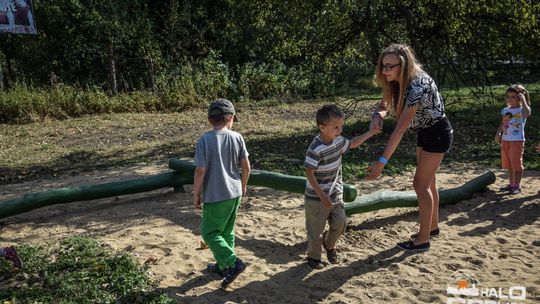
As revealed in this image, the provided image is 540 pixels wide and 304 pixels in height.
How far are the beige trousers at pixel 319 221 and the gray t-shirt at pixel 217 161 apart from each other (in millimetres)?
596

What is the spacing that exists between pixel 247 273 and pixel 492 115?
9590mm

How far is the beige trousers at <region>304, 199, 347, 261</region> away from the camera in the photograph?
154 inches

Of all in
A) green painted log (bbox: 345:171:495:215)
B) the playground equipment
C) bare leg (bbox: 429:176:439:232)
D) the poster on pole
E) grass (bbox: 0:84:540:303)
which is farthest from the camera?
the poster on pole

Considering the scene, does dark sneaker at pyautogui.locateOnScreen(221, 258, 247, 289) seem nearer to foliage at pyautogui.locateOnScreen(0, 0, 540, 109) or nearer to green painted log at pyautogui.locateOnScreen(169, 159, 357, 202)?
green painted log at pyautogui.locateOnScreen(169, 159, 357, 202)

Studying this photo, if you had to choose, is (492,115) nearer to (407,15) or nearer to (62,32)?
(407,15)

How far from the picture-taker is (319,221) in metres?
3.91

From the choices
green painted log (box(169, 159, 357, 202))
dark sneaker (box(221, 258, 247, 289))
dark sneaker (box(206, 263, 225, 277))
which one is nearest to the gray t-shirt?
dark sneaker (box(221, 258, 247, 289))

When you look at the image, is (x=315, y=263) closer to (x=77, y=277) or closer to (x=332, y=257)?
(x=332, y=257)

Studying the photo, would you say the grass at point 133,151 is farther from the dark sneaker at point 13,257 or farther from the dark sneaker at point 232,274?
the dark sneaker at point 232,274

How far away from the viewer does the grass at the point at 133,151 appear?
12.5 ft

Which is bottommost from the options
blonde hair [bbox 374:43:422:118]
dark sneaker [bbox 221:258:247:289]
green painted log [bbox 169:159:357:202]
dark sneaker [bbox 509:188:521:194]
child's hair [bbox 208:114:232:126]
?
dark sneaker [bbox 509:188:521:194]

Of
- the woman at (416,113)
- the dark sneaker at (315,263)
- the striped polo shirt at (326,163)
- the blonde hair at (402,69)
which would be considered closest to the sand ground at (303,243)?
the dark sneaker at (315,263)

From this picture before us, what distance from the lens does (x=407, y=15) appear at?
31.3ft

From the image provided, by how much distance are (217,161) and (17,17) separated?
1210cm
